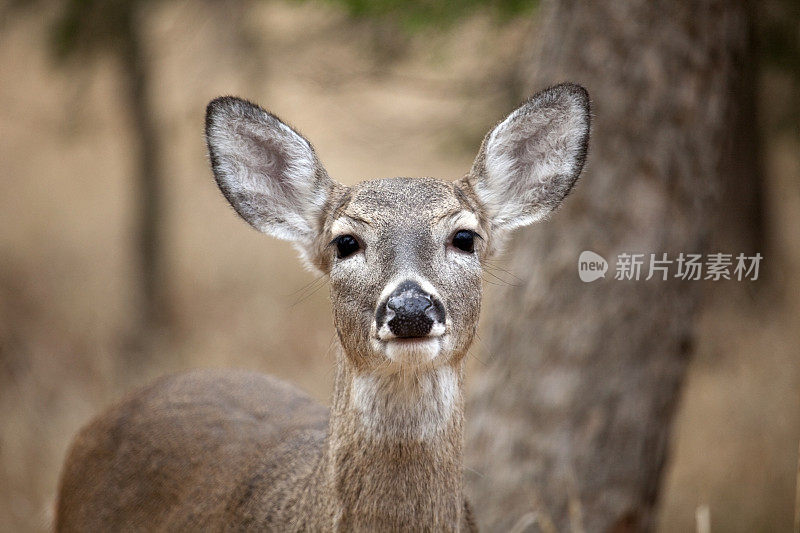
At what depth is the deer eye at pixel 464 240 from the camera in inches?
154

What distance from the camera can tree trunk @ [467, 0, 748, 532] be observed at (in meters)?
5.42

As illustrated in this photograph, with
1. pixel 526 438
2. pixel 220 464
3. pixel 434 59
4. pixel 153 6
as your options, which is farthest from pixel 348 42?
pixel 220 464

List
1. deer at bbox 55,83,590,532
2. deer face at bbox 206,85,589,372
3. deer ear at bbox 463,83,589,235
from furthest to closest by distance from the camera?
deer ear at bbox 463,83,589,235 < deer at bbox 55,83,590,532 < deer face at bbox 206,85,589,372

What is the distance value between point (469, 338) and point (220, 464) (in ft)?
5.20

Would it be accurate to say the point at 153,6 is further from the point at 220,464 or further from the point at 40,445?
the point at 220,464

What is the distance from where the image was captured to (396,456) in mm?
3711

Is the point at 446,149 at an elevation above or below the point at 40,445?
above

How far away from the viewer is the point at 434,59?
339 inches

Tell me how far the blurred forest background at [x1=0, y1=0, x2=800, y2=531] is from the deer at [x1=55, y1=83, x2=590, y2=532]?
675 millimetres

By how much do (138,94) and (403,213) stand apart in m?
9.81

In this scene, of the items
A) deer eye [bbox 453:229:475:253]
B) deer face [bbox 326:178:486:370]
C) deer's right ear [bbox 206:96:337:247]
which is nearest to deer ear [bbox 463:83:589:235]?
deer face [bbox 326:178:486:370]

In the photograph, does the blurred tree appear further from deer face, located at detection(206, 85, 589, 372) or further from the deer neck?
the deer neck

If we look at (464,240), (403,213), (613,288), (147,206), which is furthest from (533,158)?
(147,206)

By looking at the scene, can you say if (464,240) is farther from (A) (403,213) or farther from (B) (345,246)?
(B) (345,246)
